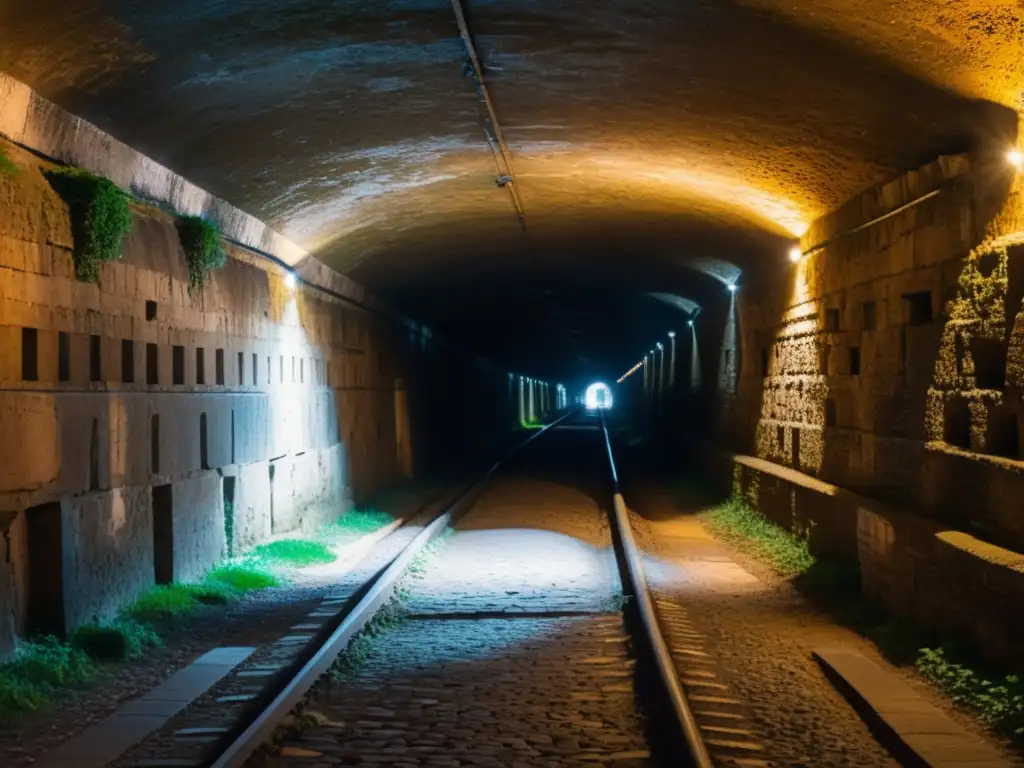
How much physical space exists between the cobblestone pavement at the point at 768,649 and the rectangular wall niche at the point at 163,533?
4391mm

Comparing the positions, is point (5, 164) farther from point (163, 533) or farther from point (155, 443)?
point (163, 533)

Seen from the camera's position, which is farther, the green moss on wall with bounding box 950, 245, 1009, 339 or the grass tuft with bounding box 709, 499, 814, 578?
the grass tuft with bounding box 709, 499, 814, 578

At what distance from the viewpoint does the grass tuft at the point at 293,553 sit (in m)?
12.0

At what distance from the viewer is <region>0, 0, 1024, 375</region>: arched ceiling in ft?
21.1

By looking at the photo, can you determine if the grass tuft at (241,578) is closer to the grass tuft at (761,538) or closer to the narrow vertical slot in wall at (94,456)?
the narrow vertical slot in wall at (94,456)

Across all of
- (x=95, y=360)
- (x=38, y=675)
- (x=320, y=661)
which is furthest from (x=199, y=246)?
(x=320, y=661)

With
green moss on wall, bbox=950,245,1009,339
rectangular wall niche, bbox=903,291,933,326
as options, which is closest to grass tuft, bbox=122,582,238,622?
rectangular wall niche, bbox=903,291,933,326

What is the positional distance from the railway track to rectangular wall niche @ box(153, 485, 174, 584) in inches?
59.9

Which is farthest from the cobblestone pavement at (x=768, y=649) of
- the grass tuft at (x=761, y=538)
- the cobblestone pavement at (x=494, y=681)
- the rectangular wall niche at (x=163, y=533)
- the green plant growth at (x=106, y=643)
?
the rectangular wall niche at (x=163, y=533)

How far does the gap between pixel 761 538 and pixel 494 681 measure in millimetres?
6898

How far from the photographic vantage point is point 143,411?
9180mm

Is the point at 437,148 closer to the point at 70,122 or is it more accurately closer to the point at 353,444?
the point at 70,122

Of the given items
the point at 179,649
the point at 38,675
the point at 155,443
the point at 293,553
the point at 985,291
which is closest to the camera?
the point at 38,675

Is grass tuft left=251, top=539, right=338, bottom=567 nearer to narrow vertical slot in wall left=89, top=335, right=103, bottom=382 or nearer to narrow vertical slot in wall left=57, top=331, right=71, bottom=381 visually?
narrow vertical slot in wall left=89, top=335, right=103, bottom=382
